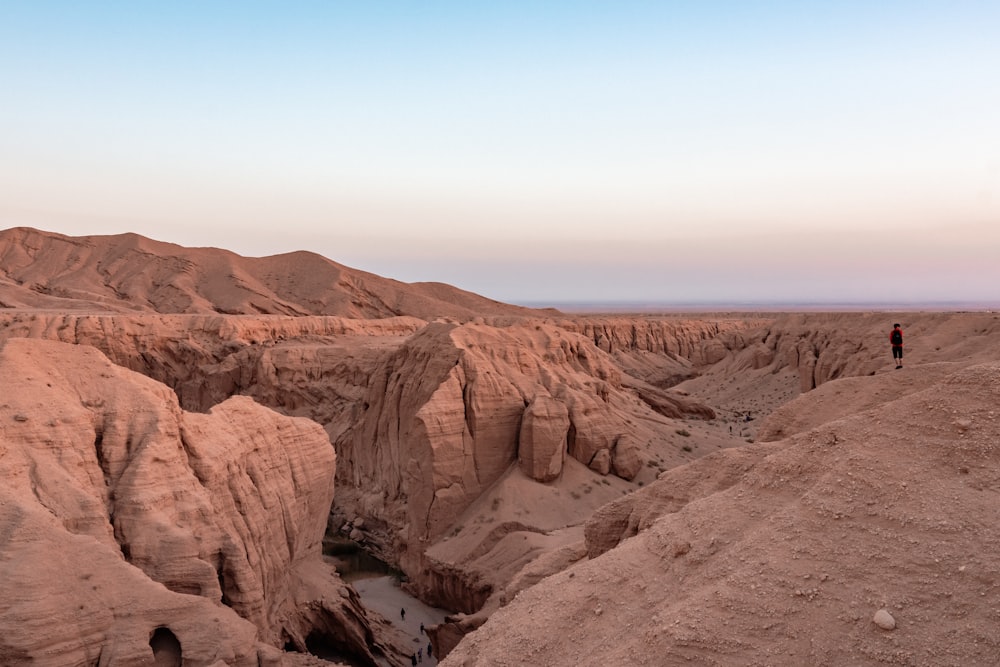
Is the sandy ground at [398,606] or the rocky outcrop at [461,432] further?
the rocky outcrop at [461,432]

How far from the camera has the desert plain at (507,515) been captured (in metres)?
6.78

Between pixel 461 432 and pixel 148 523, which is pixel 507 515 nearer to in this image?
pixel 461 432

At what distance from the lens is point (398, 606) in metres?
23.8

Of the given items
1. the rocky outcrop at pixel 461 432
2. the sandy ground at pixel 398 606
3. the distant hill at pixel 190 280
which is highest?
the distant hill at pixel 190 280

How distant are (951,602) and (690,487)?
486 centimetres

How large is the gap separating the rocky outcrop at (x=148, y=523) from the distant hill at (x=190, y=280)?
174 feet

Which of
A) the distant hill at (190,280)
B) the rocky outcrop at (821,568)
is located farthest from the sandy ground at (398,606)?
the distant hill at (190,280)

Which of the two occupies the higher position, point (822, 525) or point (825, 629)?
point (822, 525)

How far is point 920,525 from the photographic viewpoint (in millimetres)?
6941

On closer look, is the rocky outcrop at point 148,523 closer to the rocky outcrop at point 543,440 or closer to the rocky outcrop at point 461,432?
the rocky outcrop at point 461,432

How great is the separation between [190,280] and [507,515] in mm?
65393

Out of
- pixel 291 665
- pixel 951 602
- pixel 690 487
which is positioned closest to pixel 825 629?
pixel 951 602

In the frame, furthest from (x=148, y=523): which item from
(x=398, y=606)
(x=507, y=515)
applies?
(x=507, y=515)

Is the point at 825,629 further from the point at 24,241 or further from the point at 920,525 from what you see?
the point at 24,241
